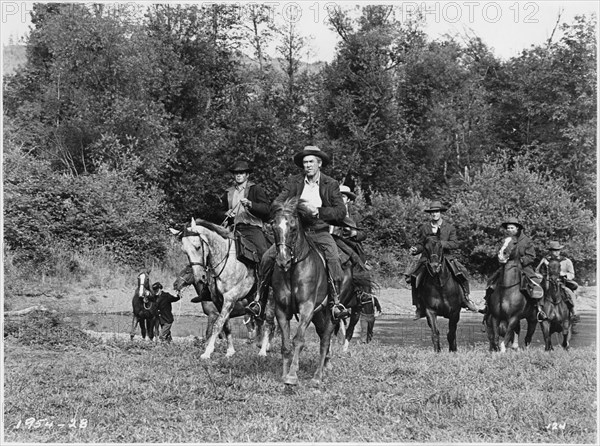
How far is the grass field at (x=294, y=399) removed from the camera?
26.6 feet

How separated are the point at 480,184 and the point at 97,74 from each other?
20.2 m

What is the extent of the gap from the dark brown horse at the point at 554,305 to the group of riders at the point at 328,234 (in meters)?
0.25

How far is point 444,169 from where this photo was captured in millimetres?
51656

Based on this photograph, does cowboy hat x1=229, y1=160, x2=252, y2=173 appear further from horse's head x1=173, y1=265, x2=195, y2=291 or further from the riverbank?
the riverbank

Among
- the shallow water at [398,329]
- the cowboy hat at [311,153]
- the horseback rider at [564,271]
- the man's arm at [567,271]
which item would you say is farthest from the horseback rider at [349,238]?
the shallow water at [398,329]

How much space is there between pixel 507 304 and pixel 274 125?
2890 centimetres

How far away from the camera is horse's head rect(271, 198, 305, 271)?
10055mm

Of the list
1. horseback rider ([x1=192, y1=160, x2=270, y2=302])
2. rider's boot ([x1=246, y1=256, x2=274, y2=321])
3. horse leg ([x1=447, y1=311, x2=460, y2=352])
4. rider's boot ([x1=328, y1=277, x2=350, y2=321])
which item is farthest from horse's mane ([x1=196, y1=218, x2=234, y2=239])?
horse leg ([x1=447, y1=311, x2=460, y2=352])

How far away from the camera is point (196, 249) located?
1348cm

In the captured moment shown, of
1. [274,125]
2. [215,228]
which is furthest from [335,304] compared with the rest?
[274,125]

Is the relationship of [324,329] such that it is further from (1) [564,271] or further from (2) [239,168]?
(1) [564,271]

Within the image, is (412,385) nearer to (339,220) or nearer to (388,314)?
(339,220)

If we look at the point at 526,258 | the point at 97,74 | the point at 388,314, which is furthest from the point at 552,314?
the point at 97,74

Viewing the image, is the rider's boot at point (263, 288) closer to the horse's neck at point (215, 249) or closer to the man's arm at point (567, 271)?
the horse's neck at point (215, 249)
